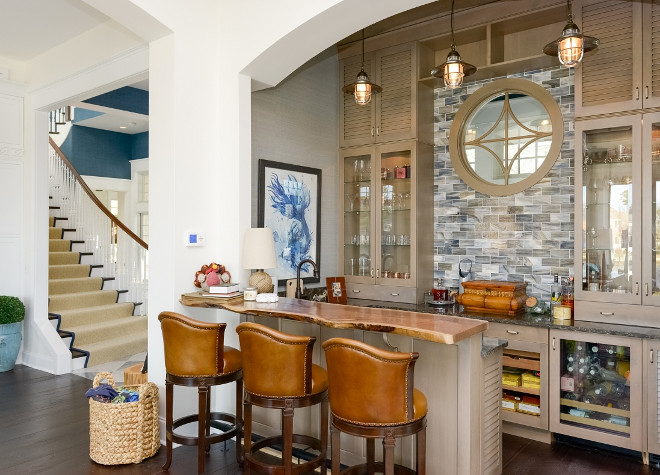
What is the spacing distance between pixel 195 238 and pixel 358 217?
190 centimetres

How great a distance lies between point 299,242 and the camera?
472cm

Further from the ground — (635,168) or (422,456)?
(635,168)

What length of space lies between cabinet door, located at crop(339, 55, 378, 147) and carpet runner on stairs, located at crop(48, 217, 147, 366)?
11.7 ft

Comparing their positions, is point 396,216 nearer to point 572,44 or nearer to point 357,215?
point 357,215

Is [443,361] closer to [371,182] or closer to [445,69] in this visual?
[445,69]

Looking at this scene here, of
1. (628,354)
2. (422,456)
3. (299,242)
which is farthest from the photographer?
(299,242)

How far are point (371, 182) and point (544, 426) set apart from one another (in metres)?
2.55

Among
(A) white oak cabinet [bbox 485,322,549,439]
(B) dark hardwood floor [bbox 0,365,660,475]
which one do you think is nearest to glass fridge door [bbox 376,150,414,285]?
(A) white oak cabinet [bbox 485,322,549,439]

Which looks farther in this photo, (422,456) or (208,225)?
(208,225)

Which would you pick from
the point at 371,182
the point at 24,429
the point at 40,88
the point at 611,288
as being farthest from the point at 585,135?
the point at 40,88

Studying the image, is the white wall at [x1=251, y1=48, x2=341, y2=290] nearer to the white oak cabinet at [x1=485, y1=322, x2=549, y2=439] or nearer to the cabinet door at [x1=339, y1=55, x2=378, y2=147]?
the cabinet door at [x1=339, y1=55, x2=378, y2=147]

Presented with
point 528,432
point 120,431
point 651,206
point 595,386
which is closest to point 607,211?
point 651,206

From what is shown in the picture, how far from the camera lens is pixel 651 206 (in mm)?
3504

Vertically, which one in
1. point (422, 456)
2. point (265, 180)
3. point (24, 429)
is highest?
point (265, 180)
